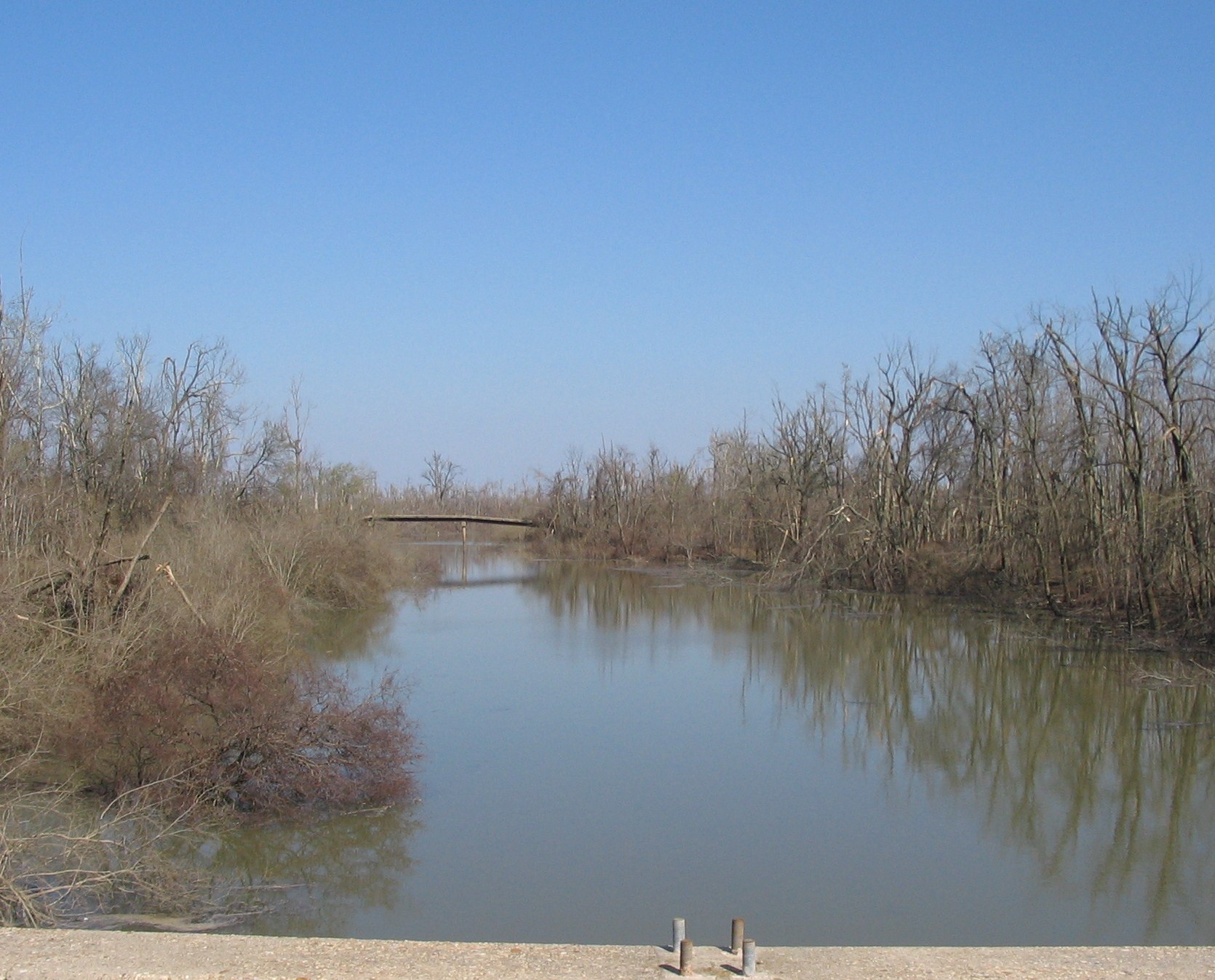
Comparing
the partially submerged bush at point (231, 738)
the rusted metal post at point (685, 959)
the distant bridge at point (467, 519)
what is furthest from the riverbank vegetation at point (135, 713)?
the distant bridge at point (467, 519)

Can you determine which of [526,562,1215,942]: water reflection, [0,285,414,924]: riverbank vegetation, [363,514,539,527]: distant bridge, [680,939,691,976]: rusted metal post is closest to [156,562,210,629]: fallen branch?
[0,285,414,924]: riverbank vegetation

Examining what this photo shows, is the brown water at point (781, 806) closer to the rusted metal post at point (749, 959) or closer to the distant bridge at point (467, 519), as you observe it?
the rusted metal post at point (749, 959)

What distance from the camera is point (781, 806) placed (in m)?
12.3

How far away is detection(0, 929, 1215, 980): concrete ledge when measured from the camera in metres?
6.20

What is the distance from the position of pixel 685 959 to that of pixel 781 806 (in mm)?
6397

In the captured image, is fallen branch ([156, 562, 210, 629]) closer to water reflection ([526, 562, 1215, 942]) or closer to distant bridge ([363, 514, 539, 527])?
water reflection ([526, 562, 1215, 942])

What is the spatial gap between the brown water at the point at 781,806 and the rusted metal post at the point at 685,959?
7.76 ft

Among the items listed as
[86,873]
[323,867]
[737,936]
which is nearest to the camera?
[737,936]

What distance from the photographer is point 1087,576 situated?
27.7 m

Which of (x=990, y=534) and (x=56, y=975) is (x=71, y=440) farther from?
(x=56, y=975)

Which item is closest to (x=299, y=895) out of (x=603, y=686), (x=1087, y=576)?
(x=603, y=686)

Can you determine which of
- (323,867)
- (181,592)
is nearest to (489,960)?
(323,867)

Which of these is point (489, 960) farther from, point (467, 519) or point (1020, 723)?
point (467, 519)

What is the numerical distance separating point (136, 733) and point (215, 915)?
3140mm
